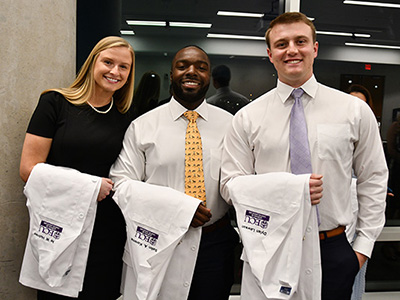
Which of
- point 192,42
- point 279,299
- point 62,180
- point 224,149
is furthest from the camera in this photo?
point 192,42

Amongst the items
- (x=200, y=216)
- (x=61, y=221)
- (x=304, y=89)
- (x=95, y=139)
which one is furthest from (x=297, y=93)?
(x=61, y=221)

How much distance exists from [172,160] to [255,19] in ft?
5.76

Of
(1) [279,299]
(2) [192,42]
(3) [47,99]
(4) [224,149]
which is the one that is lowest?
(1) [279,299]

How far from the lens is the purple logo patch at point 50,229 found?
1.72 m

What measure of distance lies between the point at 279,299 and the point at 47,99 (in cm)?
145

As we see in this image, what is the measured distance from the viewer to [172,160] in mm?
1854

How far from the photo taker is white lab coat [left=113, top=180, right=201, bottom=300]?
1.68 m

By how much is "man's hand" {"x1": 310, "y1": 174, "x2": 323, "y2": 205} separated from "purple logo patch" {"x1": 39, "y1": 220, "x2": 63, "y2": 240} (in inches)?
46.7

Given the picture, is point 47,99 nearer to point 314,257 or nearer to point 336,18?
point 314,257

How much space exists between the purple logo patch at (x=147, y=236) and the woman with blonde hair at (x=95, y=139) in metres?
0.25

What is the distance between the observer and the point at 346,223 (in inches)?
66.5

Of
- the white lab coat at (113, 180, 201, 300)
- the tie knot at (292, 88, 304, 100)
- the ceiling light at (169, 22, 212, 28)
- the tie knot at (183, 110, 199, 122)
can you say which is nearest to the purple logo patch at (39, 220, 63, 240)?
the white lab coat at (113, 180, 201, 300)

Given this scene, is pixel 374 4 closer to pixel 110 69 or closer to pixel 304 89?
pixel 304 89

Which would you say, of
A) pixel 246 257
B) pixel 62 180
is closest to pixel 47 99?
pixel 62 180
